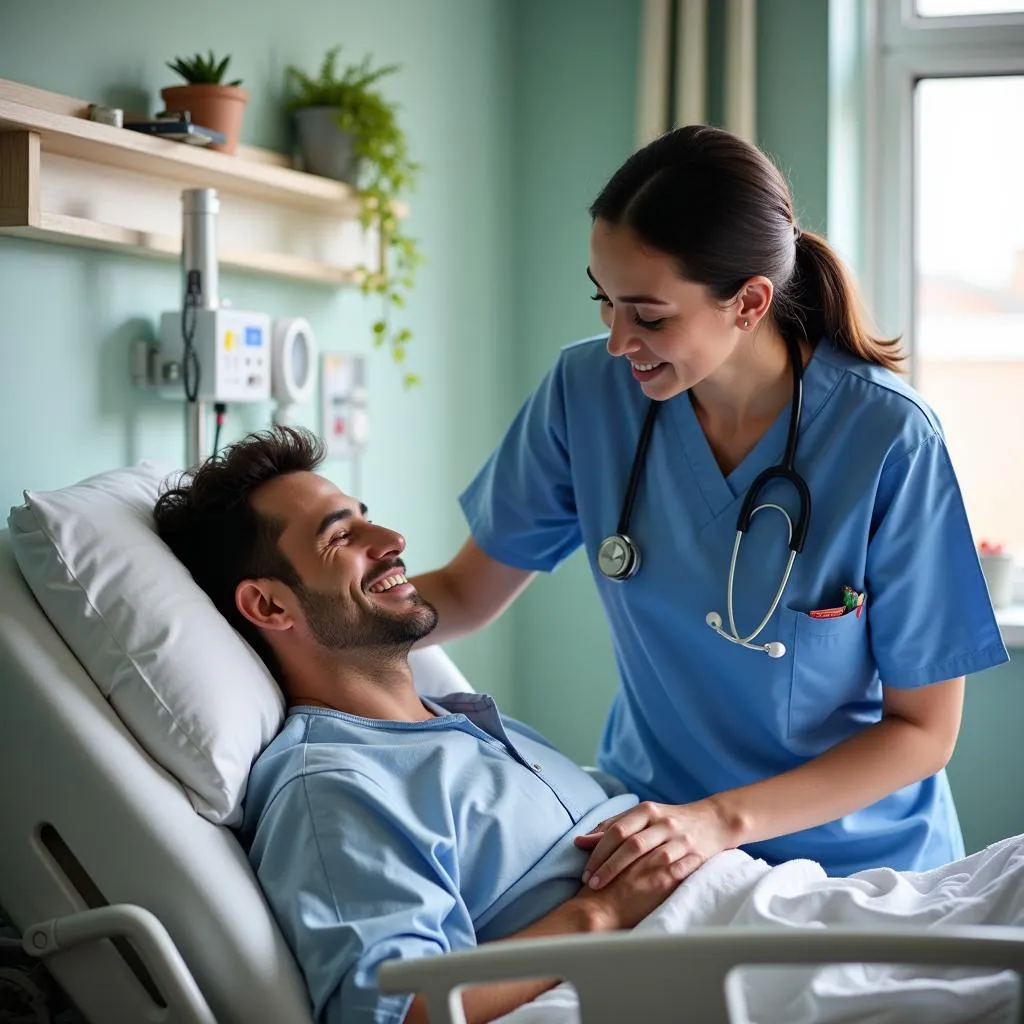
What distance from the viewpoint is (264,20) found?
214cm

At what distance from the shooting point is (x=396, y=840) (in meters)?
1.31

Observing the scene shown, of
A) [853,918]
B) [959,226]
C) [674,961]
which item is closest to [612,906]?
[853,918]

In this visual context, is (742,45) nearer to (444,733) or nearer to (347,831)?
(444,733)

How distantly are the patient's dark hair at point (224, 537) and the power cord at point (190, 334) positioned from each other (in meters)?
0.24

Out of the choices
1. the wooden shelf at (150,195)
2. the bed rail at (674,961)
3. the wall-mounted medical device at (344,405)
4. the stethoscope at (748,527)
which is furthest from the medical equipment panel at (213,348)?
the bed rail at (674,961)

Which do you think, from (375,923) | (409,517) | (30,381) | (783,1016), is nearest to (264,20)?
(30,381)

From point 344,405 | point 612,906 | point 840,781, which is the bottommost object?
point 612,906

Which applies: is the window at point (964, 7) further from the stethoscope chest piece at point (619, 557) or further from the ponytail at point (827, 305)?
the stethoscope chest piece at point (619, 557)

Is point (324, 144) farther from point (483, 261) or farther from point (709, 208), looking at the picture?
point (709, 208)

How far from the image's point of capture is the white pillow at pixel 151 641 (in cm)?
136

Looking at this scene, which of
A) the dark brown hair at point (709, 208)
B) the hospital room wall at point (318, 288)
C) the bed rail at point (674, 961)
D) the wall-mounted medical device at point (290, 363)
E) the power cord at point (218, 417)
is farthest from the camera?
the wall-mounted medical device at point (290, 363)

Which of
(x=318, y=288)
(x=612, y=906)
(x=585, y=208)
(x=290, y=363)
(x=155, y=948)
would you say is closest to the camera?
(x=155, y=948)

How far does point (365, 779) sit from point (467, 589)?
0.60 metres

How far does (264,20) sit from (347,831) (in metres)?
1.45
